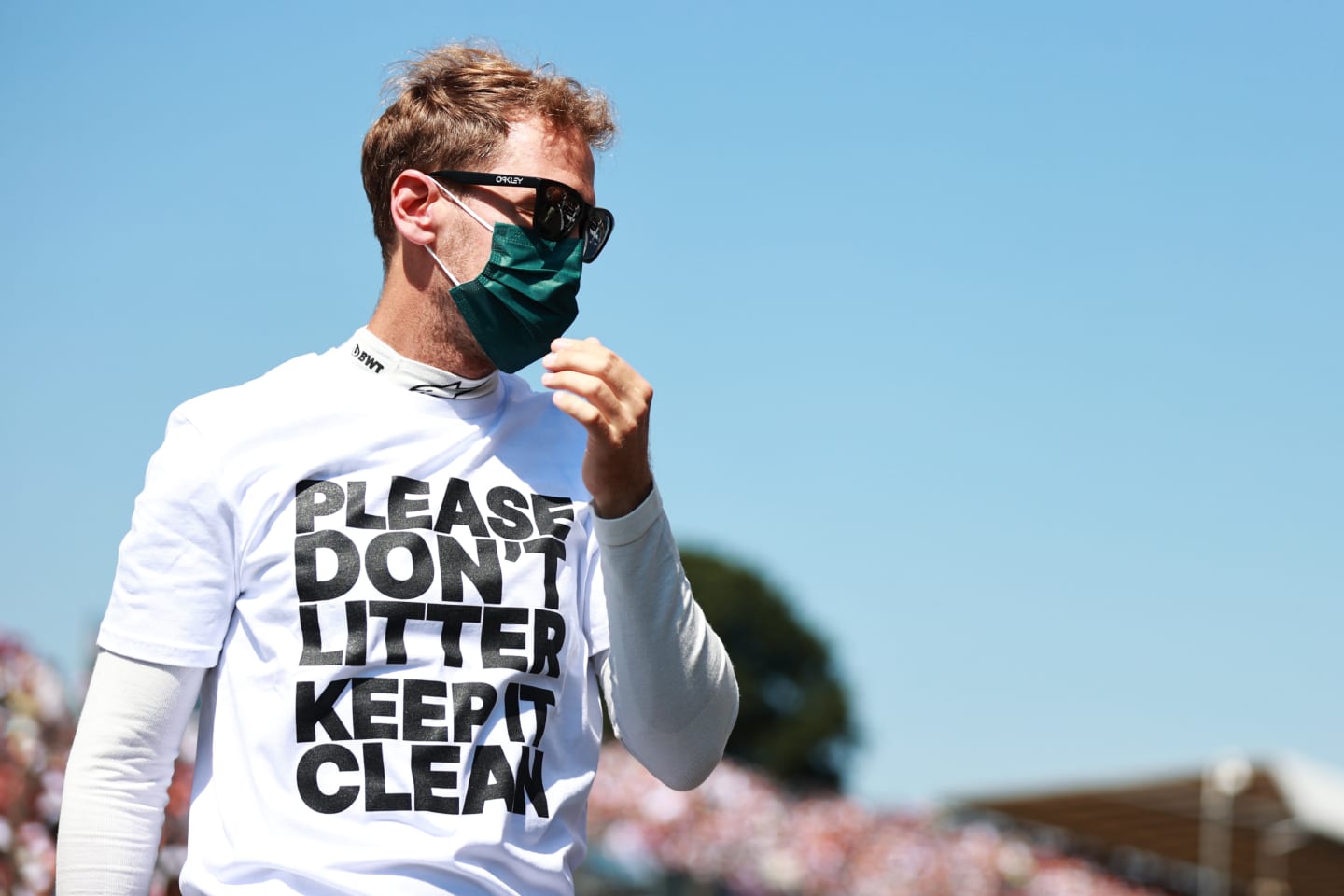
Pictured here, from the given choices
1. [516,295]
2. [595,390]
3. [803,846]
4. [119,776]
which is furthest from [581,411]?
[803,846]

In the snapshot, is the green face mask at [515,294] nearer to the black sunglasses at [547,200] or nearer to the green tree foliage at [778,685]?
the black sunglasses at [547,200]

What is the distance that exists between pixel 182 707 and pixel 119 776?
0.12 meters

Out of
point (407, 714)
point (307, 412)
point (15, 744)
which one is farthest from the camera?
point (15, 744)

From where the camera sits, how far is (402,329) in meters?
2.38

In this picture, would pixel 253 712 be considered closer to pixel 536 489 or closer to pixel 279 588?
pixel 279 588

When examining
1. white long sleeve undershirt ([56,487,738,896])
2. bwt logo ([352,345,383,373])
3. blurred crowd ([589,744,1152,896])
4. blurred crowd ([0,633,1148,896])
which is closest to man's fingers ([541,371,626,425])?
white long sleeve undershirt ([56,487,738,896])

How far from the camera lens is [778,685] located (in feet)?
191

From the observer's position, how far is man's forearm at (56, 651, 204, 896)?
6.84 feet

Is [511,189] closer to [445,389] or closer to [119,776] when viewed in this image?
[445,389]

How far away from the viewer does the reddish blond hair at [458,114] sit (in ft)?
7.77

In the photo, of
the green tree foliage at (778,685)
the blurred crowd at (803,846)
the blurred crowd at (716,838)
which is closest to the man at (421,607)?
the blurred crowd at (716,838)

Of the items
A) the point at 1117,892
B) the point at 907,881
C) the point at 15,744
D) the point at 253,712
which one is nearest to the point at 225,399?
the point at 253,712

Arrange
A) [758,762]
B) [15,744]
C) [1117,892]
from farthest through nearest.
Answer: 1. [758,762]
2. [1117,892]
3. [15,744]

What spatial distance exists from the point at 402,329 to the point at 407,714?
0.64m
